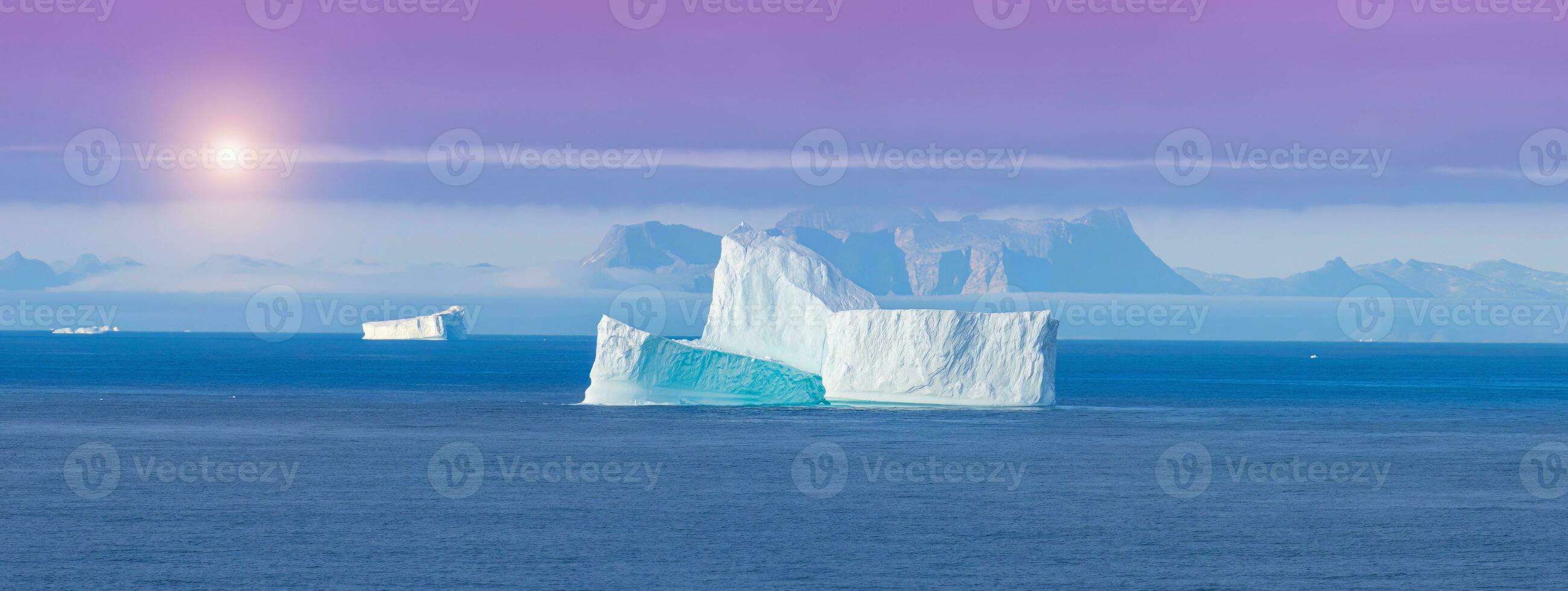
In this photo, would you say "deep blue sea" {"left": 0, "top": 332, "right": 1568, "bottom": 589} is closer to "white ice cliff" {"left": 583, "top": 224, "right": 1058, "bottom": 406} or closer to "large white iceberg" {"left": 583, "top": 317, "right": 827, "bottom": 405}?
"large white iceberg" {"left": 583, "top": 317, "right": 827, "bottom": 405}

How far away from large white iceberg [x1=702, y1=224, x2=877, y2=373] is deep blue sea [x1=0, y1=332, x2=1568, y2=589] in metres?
2.65

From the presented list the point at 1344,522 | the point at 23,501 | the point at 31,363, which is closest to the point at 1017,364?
the point at 1344,522

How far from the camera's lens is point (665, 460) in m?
40.3

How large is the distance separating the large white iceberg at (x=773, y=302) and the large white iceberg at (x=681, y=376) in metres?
1.13

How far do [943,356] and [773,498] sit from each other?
20688mm

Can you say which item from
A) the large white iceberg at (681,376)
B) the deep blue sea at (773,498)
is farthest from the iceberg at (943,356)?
the large white iceberg at (681,376)

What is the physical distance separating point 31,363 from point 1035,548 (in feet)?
406

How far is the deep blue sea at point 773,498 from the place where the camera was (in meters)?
24.2

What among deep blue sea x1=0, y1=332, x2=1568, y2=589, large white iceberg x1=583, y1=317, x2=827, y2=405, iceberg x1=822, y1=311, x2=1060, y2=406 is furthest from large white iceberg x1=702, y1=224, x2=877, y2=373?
deep blue sea x1=0, y1=332, x2=1568, y2=589

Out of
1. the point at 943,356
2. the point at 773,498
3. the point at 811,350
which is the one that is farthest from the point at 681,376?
the point at 773,498

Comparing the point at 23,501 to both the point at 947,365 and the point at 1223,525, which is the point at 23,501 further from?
the point at 947,365

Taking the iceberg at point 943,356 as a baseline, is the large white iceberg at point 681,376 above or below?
below

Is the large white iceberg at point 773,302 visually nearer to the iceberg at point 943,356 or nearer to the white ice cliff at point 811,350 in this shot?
the white ice cliff at point 811,350

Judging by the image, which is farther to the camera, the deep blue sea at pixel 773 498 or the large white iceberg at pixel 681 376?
the large white iceberg at pixel 681 376
